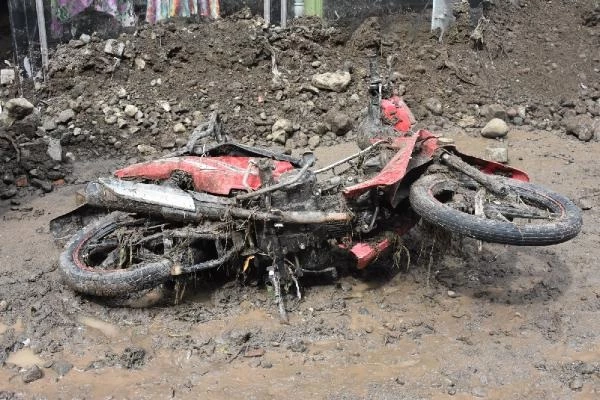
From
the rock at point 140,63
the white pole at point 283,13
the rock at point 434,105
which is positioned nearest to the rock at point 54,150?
the rock at point 140,63

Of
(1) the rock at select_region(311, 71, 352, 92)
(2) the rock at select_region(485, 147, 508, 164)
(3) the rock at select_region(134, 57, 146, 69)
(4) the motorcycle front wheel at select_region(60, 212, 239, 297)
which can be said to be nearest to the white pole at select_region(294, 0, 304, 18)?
(1) the rock at select_region(311, 71, 352, 92)

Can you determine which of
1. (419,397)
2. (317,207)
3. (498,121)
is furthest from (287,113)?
(419,397)

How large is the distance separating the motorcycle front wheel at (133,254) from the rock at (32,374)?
0.71 m

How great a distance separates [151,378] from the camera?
154 inches

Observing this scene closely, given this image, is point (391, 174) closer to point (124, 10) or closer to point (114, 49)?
point (114, 49)

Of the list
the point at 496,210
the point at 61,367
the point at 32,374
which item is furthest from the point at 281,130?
the point at 32,374

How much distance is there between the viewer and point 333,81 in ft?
29.5

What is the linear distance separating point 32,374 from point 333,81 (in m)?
6.22

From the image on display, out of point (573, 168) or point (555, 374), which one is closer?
point (555, 374)

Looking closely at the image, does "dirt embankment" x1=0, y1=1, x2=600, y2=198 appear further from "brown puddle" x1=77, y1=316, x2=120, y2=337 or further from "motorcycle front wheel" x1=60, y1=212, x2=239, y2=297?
"brown puddle" x1=77, y1=316, x2=120, y2=337

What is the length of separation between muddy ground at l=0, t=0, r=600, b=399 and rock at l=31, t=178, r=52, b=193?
0.14 feet

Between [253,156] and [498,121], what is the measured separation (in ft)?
14.7

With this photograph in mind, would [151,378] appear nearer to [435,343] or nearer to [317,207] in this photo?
[317,207]

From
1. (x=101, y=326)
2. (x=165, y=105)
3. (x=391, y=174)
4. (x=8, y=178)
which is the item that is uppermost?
(x=391, y=174)
